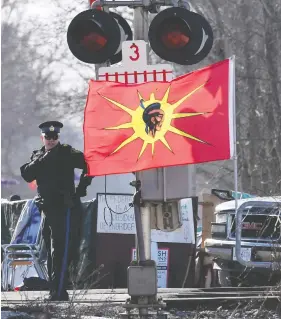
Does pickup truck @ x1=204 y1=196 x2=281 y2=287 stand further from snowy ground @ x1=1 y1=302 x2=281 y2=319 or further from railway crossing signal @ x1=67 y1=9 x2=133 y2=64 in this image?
railway crossing signal @ x1=67 y1=9 x2=133 y2=64

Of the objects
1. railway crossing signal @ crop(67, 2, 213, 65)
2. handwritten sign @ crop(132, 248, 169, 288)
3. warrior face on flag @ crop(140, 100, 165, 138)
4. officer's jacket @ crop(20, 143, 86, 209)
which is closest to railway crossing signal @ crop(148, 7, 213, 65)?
railway crossing signal @ crop(67, 2, 213, 65)

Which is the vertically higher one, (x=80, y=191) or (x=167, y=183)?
(x=80, y=191)

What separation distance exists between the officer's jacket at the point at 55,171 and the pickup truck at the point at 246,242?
6.74ft

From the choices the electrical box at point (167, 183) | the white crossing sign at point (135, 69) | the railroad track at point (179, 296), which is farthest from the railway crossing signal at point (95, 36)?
the railroad track at point (179, 296)

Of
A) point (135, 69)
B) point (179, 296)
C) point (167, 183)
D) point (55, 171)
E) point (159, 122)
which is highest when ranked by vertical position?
point (135, 69)

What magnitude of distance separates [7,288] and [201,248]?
272 centimetres

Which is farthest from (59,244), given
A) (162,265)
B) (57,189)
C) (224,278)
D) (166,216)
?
(162,265)

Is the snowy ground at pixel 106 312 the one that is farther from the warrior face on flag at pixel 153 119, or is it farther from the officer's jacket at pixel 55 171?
the warrior face on flag at pixel 153 119

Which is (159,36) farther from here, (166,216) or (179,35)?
(166,216)

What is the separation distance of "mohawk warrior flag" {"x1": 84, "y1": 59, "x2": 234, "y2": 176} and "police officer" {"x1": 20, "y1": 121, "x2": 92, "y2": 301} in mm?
1695

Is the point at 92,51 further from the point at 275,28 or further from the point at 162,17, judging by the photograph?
the point at 275,28

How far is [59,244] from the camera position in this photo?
12.4 m

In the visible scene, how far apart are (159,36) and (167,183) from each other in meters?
1.33

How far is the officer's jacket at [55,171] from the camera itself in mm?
12185
